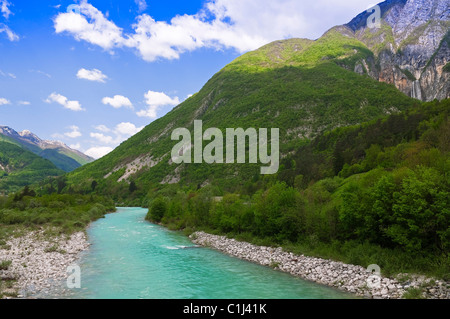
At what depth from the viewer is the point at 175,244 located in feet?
106

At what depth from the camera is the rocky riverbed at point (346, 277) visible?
1418 centimetres

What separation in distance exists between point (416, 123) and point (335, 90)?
78744mm

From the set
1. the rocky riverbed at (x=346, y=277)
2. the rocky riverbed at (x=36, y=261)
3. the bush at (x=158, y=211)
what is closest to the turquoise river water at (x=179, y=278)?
the rocky riverbed at (x=346, y=277)

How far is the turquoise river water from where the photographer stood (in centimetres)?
1559

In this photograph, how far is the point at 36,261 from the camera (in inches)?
826

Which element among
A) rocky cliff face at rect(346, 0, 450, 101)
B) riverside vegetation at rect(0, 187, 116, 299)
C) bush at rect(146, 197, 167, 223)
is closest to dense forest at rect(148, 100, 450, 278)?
bush at rect(146, 197, 167, 223)

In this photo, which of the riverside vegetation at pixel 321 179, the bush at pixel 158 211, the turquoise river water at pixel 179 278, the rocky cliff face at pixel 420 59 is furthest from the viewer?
the rocky cliff face at pixel 420 59

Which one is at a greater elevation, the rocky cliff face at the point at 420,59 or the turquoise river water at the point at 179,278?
the rocky cliff face at the point at 420,59

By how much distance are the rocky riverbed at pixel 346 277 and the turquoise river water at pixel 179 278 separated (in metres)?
0.89

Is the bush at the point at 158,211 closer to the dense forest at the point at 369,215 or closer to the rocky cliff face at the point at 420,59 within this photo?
the dense forest at the point at 369,215

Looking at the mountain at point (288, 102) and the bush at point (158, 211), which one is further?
the mountain at point (288, 102)

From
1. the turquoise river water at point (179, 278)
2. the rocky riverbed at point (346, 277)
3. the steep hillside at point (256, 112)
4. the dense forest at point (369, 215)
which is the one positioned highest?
the steep hillside at point (256, 112)
